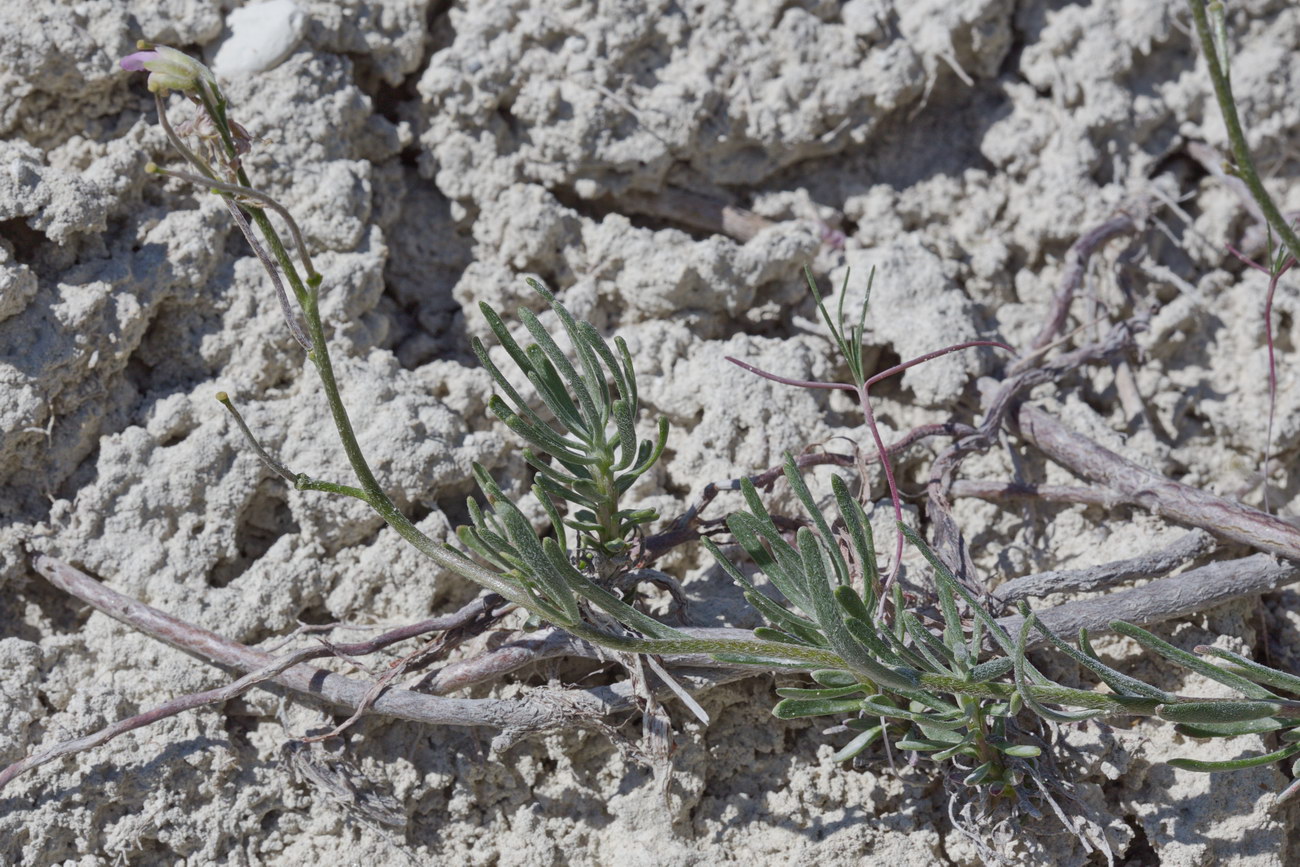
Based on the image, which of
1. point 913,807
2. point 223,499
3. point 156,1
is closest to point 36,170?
point 156,1

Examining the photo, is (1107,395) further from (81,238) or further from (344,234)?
(81,238)

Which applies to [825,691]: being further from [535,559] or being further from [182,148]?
[182,148]

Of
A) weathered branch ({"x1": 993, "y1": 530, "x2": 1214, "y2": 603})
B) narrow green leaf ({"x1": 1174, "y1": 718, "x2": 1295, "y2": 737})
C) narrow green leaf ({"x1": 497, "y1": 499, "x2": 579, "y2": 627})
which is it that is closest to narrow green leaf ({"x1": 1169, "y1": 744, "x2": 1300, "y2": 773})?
narrow green leaf ({"x1": 1174, "y1": 718, "x2": 1295, "y2": 737})


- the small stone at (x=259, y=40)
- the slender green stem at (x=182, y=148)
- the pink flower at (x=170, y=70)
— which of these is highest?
the small stone at (x=259, y=40)

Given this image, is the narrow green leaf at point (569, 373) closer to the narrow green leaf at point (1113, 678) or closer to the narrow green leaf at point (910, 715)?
the narrow green leaf at point (910, 715)

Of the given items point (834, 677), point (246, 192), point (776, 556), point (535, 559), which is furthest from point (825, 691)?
point (246, 192)

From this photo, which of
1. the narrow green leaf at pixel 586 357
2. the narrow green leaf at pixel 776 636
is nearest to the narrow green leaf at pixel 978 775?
the narrow green leaf at pixel 776 636
